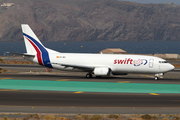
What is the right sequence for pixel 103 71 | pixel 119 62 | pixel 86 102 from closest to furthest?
pixel 86 102 → pixel 103 71 → pixel 119 62

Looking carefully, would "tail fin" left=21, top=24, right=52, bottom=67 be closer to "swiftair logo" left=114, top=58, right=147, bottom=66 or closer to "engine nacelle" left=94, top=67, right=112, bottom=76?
"engine nacelle" left=94, top=67, right=112, bottom=76

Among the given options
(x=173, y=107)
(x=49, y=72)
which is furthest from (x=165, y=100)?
(x=49, y=72)

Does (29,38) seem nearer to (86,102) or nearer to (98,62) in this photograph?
(98,62)

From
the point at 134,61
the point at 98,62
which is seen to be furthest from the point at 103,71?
the point at 134,61

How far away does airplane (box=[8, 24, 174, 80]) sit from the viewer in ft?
156

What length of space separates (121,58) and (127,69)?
82.2 inches

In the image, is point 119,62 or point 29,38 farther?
point 29,38

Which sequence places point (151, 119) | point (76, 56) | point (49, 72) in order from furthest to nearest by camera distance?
1. point (49, 72)
2. point (76, 56)
3. point (151, 119)

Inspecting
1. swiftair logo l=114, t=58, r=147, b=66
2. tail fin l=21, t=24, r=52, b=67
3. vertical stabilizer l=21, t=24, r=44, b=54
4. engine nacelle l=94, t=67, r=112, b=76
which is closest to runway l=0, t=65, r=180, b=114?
engine nacelle l=94, t=67, r=112, b=76

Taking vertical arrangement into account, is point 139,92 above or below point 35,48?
below

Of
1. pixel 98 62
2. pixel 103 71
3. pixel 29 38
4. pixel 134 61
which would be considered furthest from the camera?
pixel 29 38

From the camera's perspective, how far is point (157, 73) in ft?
157

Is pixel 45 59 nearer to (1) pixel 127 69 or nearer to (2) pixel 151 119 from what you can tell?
(1) pixel 127 69

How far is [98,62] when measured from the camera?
49.8m
